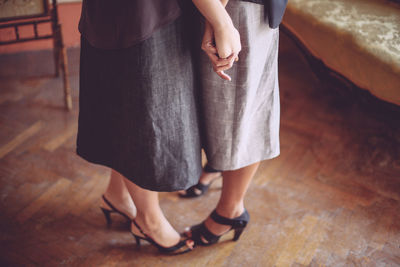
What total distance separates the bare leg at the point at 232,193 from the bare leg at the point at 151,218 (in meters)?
0.13

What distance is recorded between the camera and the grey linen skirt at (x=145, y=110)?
757 mm

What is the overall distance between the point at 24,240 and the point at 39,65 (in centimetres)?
106

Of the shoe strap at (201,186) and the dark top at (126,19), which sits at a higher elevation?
the dark top at (126,19)

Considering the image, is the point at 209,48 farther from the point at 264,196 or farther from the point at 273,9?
the point at 264,196

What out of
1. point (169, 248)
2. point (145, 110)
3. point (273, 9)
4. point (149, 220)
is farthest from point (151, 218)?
point (273, 9)

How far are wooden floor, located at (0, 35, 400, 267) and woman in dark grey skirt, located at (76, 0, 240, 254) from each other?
1.10ft

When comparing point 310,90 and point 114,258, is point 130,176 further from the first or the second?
point 310,90

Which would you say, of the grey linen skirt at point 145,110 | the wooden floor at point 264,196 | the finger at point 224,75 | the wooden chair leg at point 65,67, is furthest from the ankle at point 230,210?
the wooden chair leg at point 65,67

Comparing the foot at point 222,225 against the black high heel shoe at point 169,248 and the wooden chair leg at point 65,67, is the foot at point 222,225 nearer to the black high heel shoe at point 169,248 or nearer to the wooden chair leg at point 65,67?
the black high heel shoe at point 169,248

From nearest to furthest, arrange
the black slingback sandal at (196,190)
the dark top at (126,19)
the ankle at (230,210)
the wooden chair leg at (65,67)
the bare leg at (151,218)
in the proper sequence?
the dark top at (126,19), the bare leg at (151,218), the ankle at (230,210), the black slingback sandal at (196,190), the wooden chair leg at (65,67)

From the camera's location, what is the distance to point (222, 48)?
72cm

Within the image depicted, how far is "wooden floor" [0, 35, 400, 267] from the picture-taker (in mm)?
1153

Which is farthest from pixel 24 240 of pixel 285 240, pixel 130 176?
pixel 285 240

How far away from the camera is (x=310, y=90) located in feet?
5.99
